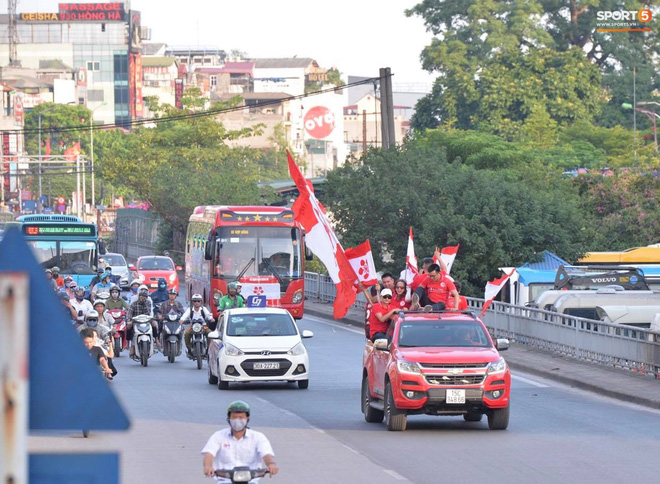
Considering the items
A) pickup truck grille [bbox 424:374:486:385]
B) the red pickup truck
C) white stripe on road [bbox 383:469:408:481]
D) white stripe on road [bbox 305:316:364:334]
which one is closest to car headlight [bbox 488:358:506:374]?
the red pickup truck

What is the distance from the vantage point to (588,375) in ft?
80.6

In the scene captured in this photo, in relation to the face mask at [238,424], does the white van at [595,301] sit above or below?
below

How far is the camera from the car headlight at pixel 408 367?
17047 mm

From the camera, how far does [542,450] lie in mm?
15562

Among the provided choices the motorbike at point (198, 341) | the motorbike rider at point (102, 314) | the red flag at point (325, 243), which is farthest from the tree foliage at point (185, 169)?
the red flag at point (325, 243)

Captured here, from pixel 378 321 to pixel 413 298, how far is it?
27.3 inches

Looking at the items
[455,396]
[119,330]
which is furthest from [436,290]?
[119,330]

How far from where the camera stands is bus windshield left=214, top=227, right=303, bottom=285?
3903cm

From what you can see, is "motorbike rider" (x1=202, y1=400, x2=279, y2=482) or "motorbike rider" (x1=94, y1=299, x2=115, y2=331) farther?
"motorbike rider" (x1=94, y1=299, x2=115, y2=331)

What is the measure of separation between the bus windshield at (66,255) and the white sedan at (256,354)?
18.9 m

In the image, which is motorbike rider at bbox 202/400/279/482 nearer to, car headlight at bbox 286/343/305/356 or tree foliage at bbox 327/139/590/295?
car headlight at bbox 286/343/305/356

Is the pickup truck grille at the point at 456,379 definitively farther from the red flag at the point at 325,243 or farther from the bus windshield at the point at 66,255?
the bus windshield at the point at 66,255

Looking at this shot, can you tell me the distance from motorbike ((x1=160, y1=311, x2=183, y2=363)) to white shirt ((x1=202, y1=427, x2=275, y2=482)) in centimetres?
1960

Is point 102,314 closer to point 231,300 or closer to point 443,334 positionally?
point 231,300
